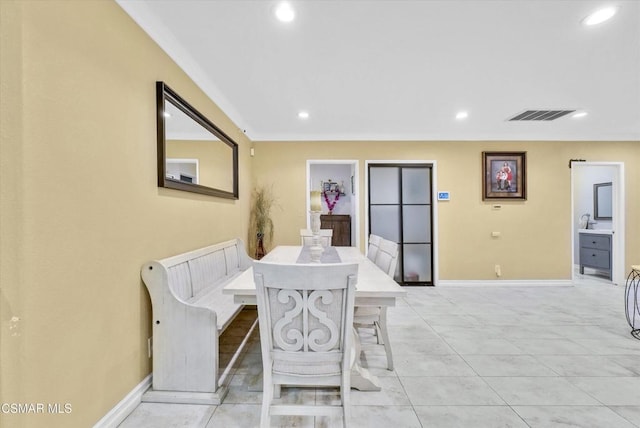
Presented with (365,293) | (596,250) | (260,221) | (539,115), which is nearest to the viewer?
(365,293)

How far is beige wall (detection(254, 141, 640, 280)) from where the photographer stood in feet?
15.6

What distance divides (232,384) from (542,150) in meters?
5.61

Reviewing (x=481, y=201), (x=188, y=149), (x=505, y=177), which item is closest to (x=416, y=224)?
(x=481, y=201)

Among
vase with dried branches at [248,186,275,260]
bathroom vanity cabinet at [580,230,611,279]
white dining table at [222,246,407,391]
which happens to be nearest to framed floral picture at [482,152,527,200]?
bathroom vanity cabinet at [580,230,611,279]

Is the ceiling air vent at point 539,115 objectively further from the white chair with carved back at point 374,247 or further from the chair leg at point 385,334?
the chair leg at point 385,334

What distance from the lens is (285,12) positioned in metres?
1.87

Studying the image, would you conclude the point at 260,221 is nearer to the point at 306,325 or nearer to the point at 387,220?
the point at 387,220

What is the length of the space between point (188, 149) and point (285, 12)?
1306mm

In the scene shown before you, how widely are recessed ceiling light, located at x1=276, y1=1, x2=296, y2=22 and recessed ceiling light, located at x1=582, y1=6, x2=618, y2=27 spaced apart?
1990 mm

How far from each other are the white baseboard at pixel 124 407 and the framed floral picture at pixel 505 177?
5.05 m

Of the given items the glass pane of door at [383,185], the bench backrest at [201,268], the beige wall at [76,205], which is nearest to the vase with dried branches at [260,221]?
the bench backrest at [201,268]

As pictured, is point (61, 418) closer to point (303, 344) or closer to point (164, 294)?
point (164, 294)

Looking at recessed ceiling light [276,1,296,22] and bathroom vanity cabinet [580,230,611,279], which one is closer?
recessed ceiling light [276,1,296,22]

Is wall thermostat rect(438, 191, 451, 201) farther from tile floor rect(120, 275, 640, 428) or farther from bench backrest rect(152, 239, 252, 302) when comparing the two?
bench backrest rect(152, 239, 252, 302)
